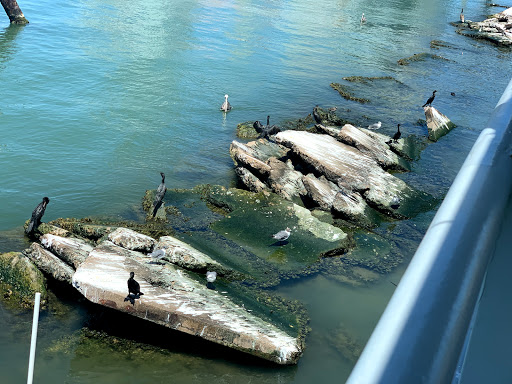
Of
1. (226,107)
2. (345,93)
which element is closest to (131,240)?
(226,107)

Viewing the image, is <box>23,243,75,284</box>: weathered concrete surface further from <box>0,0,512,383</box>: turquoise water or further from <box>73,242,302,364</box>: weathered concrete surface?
<box>0,0,512,383</box>: turquoise water

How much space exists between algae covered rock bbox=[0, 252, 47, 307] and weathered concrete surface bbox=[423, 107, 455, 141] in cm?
1805

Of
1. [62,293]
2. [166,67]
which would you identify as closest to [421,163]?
[62,293]

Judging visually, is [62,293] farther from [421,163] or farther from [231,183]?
[421,163]

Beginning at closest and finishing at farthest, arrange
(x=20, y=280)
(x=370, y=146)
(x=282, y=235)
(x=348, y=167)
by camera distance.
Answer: (x=20, y=280)
(x=282, y=235)
(x=348, y=167)
(x=370, y=146)

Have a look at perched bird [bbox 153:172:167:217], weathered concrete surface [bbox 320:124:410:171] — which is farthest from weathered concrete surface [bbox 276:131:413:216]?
perched bird [bbox 153:172:167:217]

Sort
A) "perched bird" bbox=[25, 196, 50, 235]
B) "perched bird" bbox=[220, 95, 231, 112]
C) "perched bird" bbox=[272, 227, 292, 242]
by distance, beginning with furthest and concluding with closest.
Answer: "perched bird" bbox=[220, 95, 231, 112]
"perched bird" bbox=[25, 196, 50, 235]
"perched bird" bbox=[272, 227, 292, 242]

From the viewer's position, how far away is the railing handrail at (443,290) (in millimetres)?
1474

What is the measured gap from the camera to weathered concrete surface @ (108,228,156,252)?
11.8m

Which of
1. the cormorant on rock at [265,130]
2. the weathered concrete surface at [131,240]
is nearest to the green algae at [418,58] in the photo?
the cormorant on rock at [265,130]

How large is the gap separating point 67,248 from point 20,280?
48.1 inches

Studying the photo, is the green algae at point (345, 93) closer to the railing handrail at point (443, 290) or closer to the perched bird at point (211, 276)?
the perched bird at point (211, 276)

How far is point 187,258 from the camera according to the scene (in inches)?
455

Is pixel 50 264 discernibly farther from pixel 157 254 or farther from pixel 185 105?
pixel 185 105
